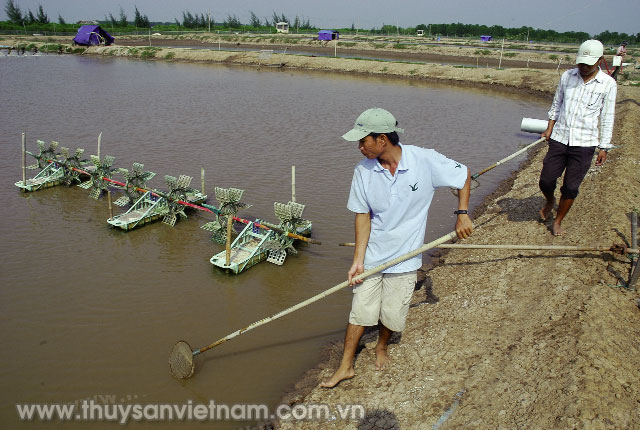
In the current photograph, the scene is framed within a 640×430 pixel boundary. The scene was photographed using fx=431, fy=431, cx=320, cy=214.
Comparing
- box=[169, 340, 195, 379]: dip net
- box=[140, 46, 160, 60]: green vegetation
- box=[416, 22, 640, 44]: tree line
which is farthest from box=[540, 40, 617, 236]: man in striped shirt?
box=[416, 22, 640, 44]: tree line

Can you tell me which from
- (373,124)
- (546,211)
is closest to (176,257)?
(373,124)

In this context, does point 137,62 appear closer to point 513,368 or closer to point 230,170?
point 230,170

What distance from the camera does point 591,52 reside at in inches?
172

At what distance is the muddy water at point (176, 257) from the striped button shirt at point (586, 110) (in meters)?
3.13

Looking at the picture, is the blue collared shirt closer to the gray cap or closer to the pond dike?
the gray cap

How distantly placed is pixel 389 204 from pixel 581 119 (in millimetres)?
3030

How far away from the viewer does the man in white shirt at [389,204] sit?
2.98 metres

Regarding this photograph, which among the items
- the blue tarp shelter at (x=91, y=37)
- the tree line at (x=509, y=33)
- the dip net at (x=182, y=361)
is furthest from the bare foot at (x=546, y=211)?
the tree line at (x=509, y=33)

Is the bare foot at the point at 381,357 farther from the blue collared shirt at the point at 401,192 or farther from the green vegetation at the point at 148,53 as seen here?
the green vegetation at the point at 148,53

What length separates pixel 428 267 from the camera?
640 centimetres

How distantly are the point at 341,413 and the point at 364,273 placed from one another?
50.9 inches

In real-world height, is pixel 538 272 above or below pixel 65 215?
above

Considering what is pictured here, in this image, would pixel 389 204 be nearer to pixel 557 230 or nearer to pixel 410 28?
pixel 557 230

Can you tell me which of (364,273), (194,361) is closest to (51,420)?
(194,361)
